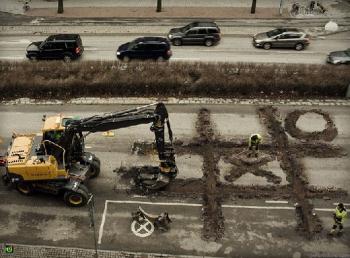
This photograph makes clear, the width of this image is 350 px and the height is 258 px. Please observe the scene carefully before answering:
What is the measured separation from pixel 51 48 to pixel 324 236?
22202mm

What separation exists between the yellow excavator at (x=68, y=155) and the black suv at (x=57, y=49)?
40.1 feet

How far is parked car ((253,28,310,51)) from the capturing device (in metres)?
34.6

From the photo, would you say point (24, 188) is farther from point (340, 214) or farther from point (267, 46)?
point (267, 46)

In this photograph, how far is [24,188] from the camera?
21219mm

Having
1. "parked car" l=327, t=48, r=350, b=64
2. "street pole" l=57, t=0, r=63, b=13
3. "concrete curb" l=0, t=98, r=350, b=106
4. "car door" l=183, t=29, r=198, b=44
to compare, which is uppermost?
"street pole" l=57, t=0, r=63, b=13

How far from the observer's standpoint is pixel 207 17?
40438 millimetres

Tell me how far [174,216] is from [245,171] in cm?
470

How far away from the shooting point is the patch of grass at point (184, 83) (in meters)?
29.0

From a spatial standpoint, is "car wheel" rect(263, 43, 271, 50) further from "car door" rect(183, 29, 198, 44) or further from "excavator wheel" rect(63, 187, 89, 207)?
"excavator wheel" rect(63, 187, 89, 207)

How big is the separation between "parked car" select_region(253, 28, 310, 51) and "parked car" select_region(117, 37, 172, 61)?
7.29m

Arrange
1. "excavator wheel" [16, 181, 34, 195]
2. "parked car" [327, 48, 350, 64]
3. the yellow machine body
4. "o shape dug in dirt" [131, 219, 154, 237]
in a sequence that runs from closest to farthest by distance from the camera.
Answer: "o shape dug in dirt" [131, 219, 154, 237] → the yellow machine body → "excavator wheel" [16, 181, 34, 195] → "parked car" [327, 48, 350, 64]

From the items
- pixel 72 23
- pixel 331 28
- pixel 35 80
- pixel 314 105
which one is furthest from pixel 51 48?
pixel 331 28

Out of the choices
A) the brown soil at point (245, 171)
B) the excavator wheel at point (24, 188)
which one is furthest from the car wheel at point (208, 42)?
the excavator wheel at point (24, 188)

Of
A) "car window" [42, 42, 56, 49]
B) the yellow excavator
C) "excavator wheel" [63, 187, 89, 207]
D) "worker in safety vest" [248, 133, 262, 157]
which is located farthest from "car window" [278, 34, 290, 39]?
"excavator wheel" [63, 187, 89, 207]
